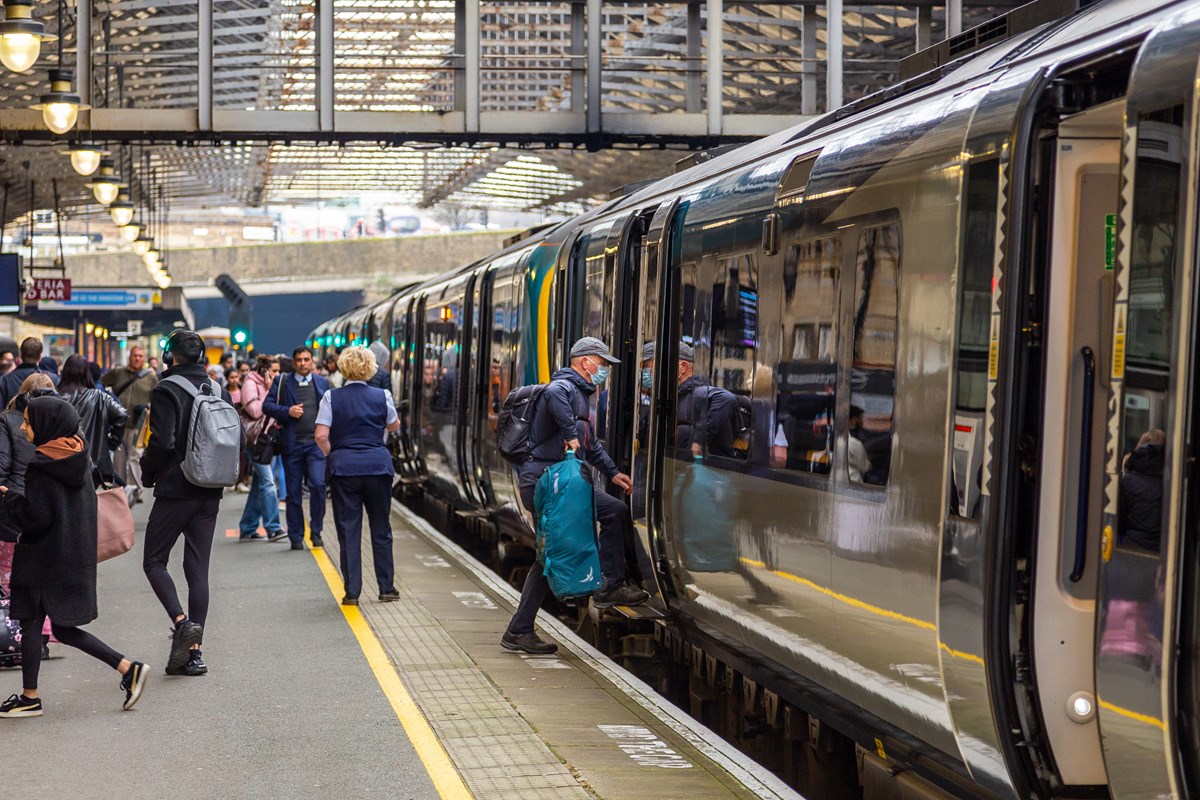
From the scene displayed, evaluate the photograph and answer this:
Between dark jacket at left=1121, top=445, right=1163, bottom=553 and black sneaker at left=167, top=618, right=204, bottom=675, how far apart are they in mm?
5901

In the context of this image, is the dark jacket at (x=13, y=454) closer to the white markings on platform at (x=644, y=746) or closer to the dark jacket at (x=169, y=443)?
the dark jacket at (x=169, y=443)

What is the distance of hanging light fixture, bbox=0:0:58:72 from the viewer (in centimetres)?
1163

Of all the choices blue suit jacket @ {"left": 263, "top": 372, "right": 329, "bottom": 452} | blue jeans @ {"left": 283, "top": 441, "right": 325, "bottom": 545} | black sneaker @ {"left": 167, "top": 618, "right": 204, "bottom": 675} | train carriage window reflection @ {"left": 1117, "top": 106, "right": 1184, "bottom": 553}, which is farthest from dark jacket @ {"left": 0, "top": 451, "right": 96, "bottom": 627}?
blue suit jacket @ {"left": 263, "top": 372, "right": 329, "bottom": 452}

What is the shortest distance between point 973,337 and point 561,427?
14.9 feet

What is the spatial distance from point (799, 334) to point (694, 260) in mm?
1794

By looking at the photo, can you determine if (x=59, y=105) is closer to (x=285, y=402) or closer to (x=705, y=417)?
(x=285, y=402)

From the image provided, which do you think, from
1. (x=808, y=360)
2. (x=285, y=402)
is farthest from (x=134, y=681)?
(x=285, y=402)

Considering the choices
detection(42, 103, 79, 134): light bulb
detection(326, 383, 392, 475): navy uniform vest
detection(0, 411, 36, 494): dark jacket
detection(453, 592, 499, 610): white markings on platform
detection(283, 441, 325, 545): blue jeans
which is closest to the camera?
detection(0, 411, 36, 494): dark jacket

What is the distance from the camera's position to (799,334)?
7008 millimetres

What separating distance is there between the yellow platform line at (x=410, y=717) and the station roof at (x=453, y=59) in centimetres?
892

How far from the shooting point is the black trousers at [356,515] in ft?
37.7

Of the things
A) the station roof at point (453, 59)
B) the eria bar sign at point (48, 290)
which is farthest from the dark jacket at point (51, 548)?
the eria bar sign at point (48, 290)

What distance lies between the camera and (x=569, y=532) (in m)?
9.35

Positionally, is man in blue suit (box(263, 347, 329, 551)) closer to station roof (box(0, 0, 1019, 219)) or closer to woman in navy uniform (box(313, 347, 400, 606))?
station roof (box(0, 0, 1019, 219))
